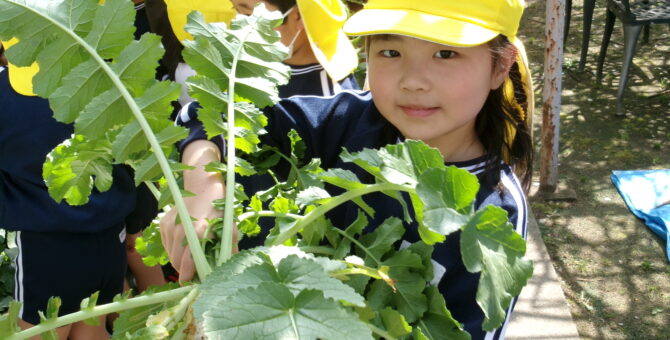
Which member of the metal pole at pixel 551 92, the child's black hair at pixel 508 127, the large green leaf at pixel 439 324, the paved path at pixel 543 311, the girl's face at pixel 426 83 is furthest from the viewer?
the metal pole at pixel 551 92

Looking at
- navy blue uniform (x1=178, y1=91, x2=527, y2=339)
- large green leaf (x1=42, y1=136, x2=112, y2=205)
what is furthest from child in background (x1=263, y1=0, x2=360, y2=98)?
large green leaf (x1=42, y1=136, x2=112, y2=205)

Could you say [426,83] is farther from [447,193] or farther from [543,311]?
[543,311]

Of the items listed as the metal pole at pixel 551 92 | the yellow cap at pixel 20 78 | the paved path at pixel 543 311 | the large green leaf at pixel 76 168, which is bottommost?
the paved path at pixel 543 311

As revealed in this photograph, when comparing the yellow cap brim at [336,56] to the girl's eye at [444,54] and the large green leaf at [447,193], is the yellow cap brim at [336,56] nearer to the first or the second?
the girl's eye at [444,54]

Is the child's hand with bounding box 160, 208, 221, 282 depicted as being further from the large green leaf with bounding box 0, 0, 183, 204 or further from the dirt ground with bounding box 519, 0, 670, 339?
the dirt ground with bounding box 519, 0, 670, 339

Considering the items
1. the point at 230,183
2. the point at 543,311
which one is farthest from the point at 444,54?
the point at 543,311

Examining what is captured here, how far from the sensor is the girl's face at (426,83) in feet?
4.84

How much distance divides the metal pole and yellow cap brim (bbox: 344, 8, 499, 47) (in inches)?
115

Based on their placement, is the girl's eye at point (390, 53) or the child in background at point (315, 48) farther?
the child in background at point (315, 48)

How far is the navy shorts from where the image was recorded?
247 centimetres

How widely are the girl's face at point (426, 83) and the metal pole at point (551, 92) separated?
2874 mm

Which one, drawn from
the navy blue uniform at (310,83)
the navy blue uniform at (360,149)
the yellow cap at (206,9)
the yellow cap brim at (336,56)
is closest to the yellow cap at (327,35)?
the yellow cap brim at (336,56)

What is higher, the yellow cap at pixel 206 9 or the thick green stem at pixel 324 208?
the yellow cap at pixel 206 9

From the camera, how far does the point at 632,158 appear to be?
4922 millimetres
